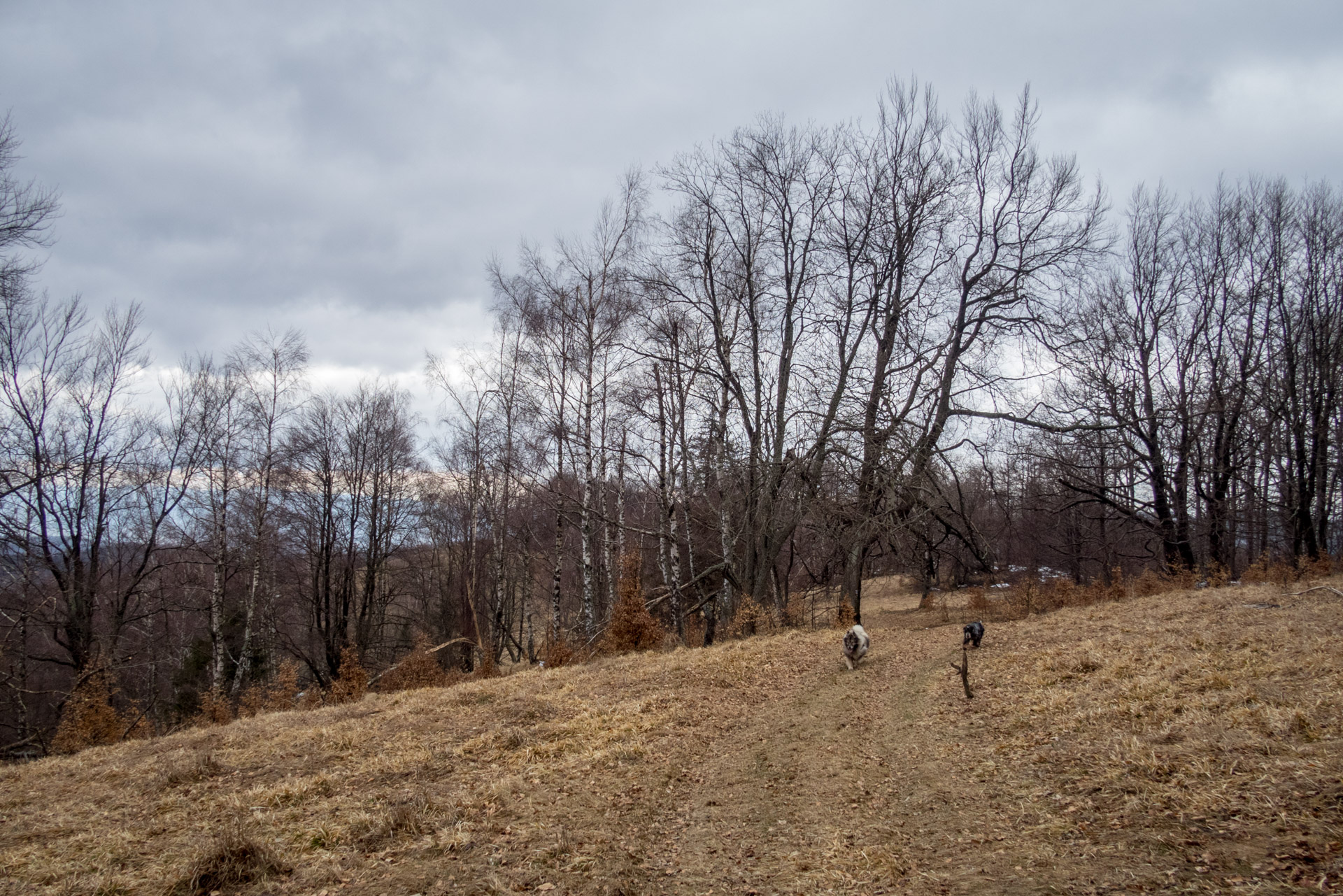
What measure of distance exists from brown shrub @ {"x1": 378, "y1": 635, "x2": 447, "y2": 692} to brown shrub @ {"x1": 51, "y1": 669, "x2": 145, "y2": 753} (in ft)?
17.0

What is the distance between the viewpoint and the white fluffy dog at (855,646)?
10.9 metres

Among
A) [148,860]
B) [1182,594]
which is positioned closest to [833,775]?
[148,860]

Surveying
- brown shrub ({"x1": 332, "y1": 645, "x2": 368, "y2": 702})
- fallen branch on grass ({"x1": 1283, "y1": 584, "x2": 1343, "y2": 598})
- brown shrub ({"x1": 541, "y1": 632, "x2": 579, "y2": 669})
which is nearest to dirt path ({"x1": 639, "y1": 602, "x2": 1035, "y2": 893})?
brown shrub ({"x1": 541, "y1": 632, "x2": 579, "y2": 669})

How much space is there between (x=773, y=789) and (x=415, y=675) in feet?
40.9

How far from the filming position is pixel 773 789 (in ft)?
19.8

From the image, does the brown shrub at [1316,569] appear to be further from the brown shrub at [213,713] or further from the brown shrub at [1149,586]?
the brown shrub at [213,713]

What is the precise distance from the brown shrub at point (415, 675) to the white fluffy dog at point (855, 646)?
380 inches

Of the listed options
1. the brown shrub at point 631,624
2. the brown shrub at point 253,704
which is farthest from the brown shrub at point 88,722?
the brown shrub at point 631,624

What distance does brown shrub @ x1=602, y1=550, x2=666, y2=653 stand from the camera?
48.4 ft

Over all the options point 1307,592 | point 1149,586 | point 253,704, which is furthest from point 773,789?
point 1149,586

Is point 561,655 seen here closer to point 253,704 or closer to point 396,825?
point 253,704

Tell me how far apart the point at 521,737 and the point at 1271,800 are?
6.61 m

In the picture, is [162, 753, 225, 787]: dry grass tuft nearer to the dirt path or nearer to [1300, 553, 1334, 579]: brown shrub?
the dirt path

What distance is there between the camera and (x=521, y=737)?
24.9 ft
